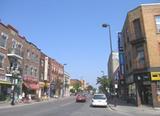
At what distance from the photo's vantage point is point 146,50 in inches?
1133

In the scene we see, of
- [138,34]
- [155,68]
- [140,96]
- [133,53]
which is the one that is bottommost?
[140,96]

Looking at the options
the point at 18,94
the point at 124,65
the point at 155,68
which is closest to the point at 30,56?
the point at 18,94

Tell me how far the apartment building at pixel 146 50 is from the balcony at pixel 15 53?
19553mm

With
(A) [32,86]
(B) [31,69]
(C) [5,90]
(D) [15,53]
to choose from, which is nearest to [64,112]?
(C) [5,90]

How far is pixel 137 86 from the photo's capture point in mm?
30594

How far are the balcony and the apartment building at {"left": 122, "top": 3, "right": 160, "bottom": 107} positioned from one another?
64.2 ft

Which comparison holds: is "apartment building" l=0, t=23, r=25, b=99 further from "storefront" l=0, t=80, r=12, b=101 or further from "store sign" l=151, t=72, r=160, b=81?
"store sign" l=151, t=72, r=160, b=81

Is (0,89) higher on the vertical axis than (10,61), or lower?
lower

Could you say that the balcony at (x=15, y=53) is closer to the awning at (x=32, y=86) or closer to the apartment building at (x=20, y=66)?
the apartment building at (x=20, y=66)

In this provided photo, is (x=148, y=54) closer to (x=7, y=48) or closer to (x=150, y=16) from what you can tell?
(x=150, y=16)

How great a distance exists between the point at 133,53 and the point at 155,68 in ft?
12.7

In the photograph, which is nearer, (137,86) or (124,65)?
(137,86)

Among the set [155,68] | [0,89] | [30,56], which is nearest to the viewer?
[155,68]

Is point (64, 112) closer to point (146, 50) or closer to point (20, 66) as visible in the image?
point (146, 50)
